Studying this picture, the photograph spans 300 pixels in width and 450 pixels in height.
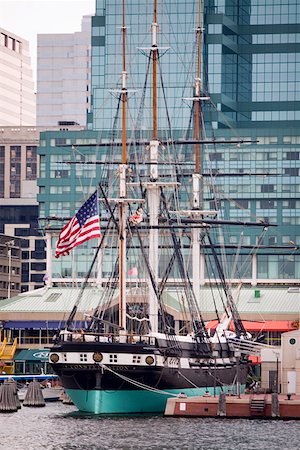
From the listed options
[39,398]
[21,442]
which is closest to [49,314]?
[39,398]

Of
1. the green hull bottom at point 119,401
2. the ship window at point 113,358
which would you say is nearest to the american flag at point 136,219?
the green hull bottom at point 119,401

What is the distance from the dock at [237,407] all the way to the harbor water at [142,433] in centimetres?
123

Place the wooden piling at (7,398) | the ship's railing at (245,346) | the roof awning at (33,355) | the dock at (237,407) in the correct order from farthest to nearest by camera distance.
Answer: the roof awning at (33,355) < the ship's railing at (245,346) < the wooden piling at (7,398) < the dock at (237,407)

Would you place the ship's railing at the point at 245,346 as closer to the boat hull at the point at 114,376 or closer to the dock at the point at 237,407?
the boat hull at the point at 114,376

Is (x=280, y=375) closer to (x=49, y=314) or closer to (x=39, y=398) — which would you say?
(x=39, y=398)

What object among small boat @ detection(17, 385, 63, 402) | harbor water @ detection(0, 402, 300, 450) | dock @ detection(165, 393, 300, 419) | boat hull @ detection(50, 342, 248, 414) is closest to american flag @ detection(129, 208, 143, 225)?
boat hull @ detection(50, 342, 248, 414)

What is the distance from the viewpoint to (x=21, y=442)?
319 ft

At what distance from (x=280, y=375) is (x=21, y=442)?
137ft

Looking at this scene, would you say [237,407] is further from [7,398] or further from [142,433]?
[7,398]

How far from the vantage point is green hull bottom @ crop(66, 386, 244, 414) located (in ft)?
396

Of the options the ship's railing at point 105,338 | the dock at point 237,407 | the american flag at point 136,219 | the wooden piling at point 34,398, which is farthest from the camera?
the wooden piling at point 34,398

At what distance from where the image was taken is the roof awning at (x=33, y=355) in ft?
619

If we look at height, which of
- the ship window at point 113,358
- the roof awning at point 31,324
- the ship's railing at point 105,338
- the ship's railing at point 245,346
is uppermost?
the roof awning at point 31,324

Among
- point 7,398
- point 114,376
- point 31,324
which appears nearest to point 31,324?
point 31,324
